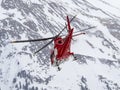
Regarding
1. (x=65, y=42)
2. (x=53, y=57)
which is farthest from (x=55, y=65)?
(x=65, y=42)

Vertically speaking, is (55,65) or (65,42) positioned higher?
(65,42)

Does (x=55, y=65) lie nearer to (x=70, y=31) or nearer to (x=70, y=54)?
(x=70, y=54)

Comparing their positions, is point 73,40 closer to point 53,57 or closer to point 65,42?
point 65,42

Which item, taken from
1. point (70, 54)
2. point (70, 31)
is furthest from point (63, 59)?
point (70, 31)

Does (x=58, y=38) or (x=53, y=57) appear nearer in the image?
(x=58, y=38)

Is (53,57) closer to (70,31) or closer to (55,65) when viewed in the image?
(55,65)

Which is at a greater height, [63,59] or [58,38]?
[58,38]

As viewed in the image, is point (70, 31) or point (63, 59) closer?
point (70, 31)
